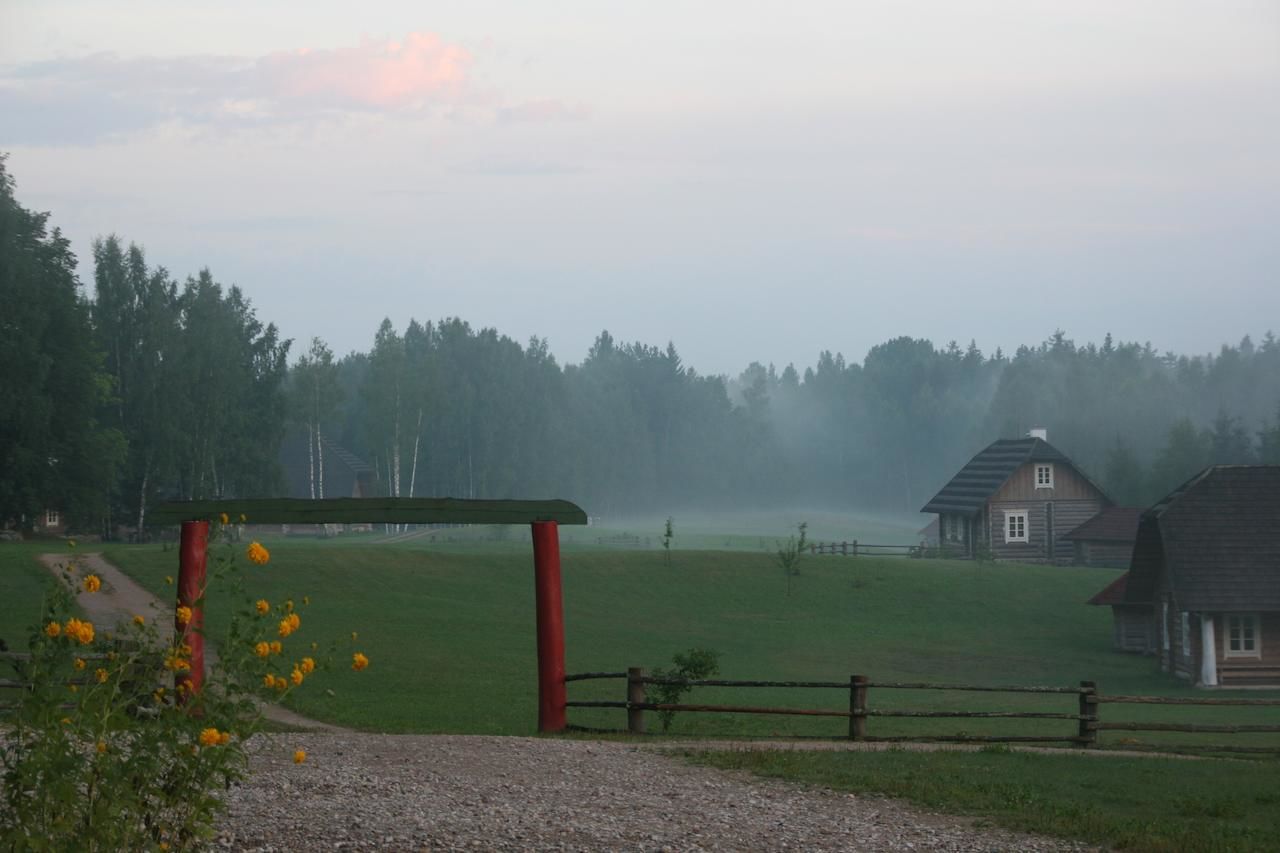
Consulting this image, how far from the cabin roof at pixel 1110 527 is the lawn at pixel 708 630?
182 inches

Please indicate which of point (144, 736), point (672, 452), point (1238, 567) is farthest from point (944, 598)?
point (672, 452)

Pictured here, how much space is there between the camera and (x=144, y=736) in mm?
6559

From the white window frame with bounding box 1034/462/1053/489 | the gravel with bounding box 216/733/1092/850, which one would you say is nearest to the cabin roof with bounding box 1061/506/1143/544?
the white window frame with bounding box 1034/462/1053/489

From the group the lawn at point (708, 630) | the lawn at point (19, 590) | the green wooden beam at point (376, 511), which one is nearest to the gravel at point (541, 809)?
the green wooden beam at point (376, 511)

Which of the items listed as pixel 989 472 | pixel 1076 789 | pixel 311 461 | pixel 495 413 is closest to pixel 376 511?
pixel 1076 789

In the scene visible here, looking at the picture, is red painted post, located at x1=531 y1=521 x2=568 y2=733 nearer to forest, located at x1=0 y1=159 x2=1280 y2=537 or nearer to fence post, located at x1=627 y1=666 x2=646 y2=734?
fence post, located at x1=627 y1=666 x2=646 y2=734

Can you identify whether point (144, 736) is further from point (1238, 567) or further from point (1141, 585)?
point (1141, 585)

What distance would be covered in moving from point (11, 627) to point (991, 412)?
118624mm

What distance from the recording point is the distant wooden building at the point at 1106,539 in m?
63.2

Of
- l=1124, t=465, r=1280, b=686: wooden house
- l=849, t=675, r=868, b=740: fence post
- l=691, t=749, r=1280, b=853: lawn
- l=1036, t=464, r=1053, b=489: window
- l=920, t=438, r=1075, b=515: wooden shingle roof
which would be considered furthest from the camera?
l=1036, t=464, r=1053, b=489: window

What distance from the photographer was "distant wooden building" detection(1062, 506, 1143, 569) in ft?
207

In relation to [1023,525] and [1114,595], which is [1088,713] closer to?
[1114,595]

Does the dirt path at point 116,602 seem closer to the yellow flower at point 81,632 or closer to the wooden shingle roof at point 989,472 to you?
the yellow flower at point 81,632

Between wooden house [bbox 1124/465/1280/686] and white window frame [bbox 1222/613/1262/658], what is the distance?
0.10ft
